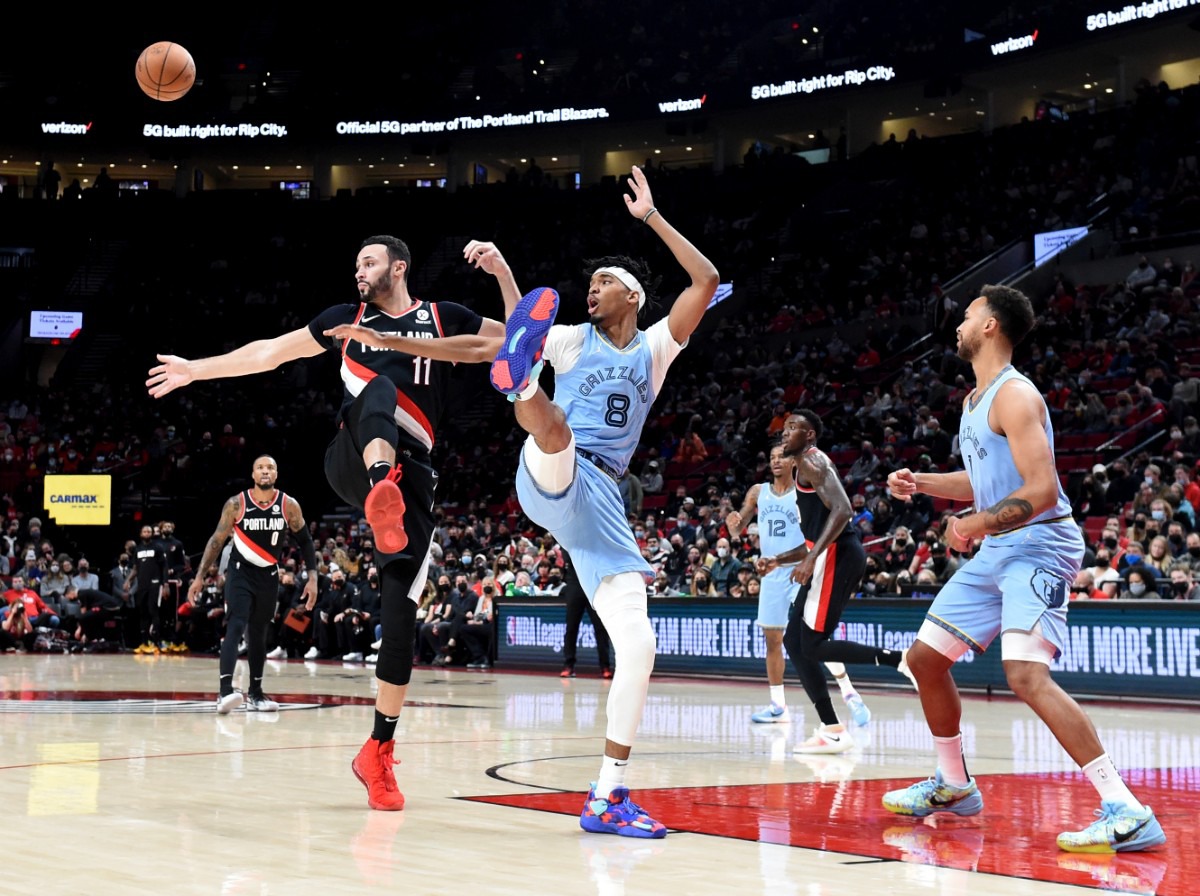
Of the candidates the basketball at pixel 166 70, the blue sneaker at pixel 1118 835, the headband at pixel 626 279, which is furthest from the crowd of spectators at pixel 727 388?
the blue sneaker at pixel 1118 835

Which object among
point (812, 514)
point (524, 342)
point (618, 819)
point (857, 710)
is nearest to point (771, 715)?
point (857, 710)

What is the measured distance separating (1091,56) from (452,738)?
29.9 m

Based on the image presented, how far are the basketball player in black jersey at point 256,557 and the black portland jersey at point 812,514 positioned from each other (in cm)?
410

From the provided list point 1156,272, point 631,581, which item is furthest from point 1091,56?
point 631,581

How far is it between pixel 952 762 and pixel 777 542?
551 cm

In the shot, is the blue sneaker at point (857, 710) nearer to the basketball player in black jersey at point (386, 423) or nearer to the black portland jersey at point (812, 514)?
the black portland jersey at point (812, 514)

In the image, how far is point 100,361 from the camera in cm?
4109

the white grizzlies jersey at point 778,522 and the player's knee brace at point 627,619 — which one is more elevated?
the white grizzlies jersey at point 778,522

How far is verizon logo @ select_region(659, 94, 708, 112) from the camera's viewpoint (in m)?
38.1

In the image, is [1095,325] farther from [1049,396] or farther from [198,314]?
[198,314]

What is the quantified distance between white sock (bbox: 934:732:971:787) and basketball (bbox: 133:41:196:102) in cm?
1362

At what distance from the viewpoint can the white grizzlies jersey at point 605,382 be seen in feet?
18.4

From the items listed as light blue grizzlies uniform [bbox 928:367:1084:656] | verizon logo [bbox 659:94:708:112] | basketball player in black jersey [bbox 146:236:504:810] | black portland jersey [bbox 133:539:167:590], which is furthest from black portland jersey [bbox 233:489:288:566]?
verizon logo [bbox 659:94:708:112]

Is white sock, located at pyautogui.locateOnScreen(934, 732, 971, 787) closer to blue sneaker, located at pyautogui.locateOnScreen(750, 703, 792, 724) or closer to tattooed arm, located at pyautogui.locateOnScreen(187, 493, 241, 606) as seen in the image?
blue sneaker, located at pyautogui.locateOnScreen(750, 703, 792, 724)
